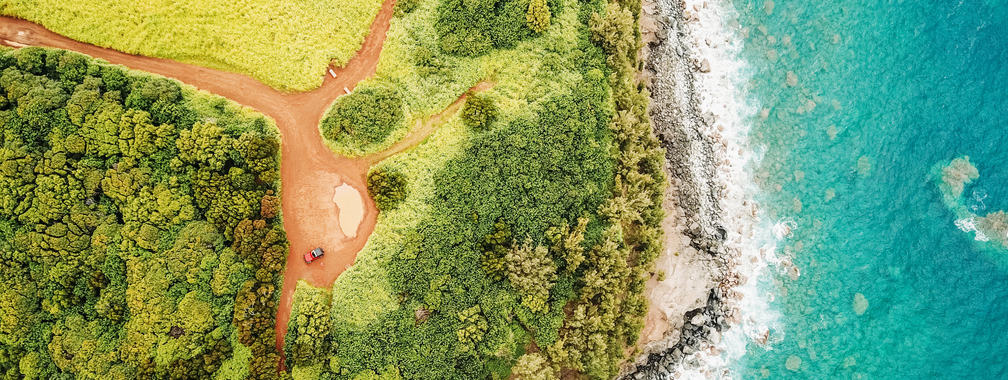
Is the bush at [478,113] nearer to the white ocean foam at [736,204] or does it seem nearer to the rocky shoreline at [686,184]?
the rocky shoreline at [686,184]

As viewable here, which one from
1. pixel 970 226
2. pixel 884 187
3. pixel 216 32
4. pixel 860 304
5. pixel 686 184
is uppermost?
pixel 970 226

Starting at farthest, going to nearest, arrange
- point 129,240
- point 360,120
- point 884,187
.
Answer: point 884,187, point 360,120, point 129,240

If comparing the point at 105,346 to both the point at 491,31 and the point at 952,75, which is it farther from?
the point at 952,75

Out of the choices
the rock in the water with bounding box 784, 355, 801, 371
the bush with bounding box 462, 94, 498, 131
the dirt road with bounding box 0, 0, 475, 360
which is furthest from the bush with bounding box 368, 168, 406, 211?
the rock in the water with bounding box 784, 355, 801, 371

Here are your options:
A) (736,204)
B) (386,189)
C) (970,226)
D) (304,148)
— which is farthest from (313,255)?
(970,226)

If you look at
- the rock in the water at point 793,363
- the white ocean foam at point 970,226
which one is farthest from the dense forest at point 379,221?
the white ocean foam at point 970,226

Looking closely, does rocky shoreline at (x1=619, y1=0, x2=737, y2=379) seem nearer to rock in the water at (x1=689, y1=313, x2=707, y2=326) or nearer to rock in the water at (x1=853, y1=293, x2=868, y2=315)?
rock in the water at (x1=689, y1=313, x2=707, y2=326)

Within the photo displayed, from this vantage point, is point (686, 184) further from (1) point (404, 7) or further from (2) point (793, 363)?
(1) point (404, 7)
